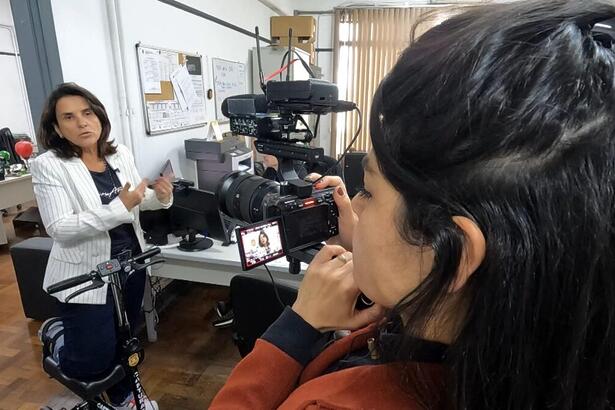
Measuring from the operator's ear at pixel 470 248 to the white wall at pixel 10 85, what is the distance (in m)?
5.94

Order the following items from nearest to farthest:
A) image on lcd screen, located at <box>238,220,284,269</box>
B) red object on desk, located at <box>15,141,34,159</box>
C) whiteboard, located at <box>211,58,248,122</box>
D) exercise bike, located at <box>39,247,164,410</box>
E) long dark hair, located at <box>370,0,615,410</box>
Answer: long dark hair, located at <box>370,0,615,410</box> < image on lcd screen, located at <box>238,220,284,269</box> < exercise bike, located at <box>39,247,164,410</box> < whiteboard, located at <box>211,58,248,122</box> < red object on desk, located at <box>15,141,34,159</box>

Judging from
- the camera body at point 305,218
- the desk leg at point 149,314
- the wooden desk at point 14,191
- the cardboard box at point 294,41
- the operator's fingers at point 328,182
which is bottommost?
the desk leg at point 149,314

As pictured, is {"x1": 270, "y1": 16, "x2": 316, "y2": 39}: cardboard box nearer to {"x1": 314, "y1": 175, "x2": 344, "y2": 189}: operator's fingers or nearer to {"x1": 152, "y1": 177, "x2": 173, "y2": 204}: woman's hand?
{"x1": 152, "y1": 177, "x2": 173, "y2": 204}: woman's hand

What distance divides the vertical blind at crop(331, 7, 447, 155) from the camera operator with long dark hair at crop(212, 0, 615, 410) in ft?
12.6

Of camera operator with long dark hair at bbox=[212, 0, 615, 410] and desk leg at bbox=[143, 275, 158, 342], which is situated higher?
camera operator with long dark hair at bbox=[212, 0, 615, 410]

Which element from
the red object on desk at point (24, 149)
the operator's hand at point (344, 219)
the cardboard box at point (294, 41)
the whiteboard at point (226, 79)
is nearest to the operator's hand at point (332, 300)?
the operator's hand at point (344, 219)

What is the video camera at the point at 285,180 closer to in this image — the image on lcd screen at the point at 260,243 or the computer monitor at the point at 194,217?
the image on lcd screen at the point at 260,243

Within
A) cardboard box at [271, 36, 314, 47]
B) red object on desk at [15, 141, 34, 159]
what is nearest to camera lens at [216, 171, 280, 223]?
cardboard box at [271, 36, 314, 47]

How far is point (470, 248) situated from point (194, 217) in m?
1.56

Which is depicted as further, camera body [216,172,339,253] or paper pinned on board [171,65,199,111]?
paper pinned on board [171,65,199,111]

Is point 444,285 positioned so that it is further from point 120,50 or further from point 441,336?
point 120,50

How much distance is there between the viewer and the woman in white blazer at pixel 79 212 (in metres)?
1.29

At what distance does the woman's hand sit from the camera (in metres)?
1.57

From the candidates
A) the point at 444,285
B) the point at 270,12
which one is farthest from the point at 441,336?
the point at 270,12
